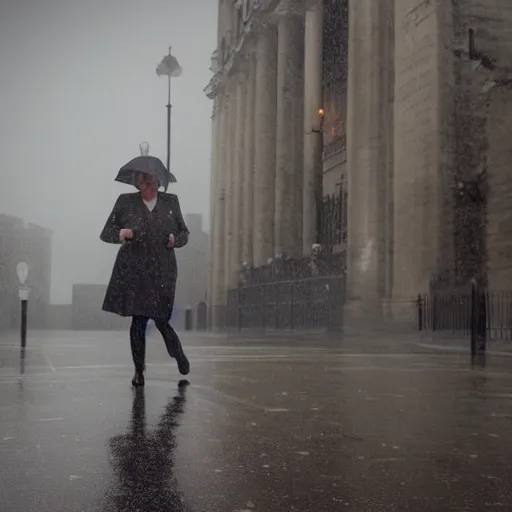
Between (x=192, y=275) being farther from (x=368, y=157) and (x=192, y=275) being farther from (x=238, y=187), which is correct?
(x=368, y=157)

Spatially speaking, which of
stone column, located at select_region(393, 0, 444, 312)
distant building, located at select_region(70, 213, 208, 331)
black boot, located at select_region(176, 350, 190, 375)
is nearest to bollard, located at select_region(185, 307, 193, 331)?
stone column, located at select_region(393, 0, 444, 312)

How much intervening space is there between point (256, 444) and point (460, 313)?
1374 centimetres

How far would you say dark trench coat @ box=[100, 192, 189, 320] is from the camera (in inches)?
246

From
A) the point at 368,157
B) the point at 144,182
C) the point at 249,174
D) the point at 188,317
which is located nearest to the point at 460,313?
the point at 368,157

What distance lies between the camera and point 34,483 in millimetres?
2732

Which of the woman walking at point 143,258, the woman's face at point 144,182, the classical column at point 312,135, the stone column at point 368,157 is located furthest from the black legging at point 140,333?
the classical column at point 312,135

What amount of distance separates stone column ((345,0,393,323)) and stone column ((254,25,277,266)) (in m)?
13.2

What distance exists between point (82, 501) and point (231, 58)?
43323 mm

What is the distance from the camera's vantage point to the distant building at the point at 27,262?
75312 millimetres

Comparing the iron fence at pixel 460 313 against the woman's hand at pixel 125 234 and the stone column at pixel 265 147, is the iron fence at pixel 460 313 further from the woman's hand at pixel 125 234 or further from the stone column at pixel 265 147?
the stone column at pixel 265 147

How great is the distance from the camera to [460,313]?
1666cm

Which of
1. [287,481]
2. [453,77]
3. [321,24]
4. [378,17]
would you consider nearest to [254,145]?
[321,24]

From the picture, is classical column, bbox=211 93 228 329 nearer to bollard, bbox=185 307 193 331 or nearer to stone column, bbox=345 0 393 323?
bollard, bbox=185 307 193 331

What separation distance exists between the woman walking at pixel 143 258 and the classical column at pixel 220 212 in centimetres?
3936
